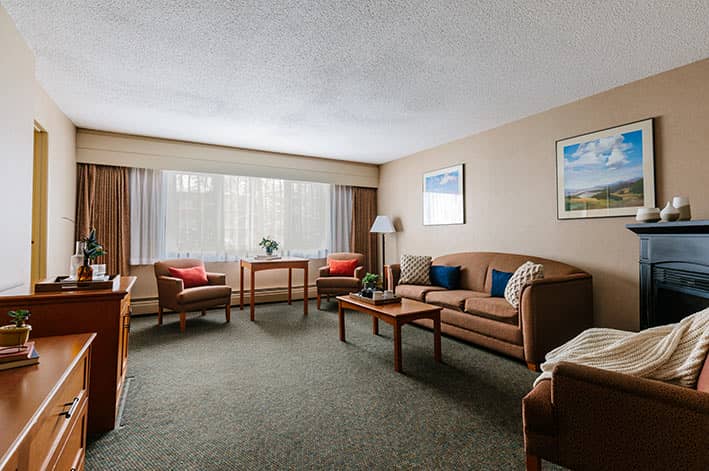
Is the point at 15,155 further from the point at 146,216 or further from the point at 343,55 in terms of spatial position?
the point at 146,216

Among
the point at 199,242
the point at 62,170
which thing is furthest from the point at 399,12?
the point at 199,242

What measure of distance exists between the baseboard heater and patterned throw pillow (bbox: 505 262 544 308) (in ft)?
11.8

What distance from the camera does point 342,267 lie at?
5.63 m

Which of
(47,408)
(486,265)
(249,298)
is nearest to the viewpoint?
(47,408)

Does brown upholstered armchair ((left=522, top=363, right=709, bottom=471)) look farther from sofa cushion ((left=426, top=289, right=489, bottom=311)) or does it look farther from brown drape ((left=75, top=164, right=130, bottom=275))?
brown drape ((left=75, top=164, right=130, bottom=275))

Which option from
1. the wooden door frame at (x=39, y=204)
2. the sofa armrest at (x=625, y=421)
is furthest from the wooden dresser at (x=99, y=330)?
the sofa armrest at (x=625, y=421)

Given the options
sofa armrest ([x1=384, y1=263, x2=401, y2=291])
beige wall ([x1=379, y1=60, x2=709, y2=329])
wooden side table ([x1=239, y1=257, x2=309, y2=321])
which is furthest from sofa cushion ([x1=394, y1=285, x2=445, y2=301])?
wooden side table ([x1=239, y1=257, x2=309, y2=321])

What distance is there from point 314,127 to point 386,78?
1.56 meters

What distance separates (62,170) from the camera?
383 cm

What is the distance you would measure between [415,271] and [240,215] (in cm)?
292

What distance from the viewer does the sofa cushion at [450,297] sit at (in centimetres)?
365

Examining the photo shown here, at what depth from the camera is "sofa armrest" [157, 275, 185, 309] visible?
4.05 meters

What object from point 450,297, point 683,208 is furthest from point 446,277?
point 683,208

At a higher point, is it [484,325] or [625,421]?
[625,421]
